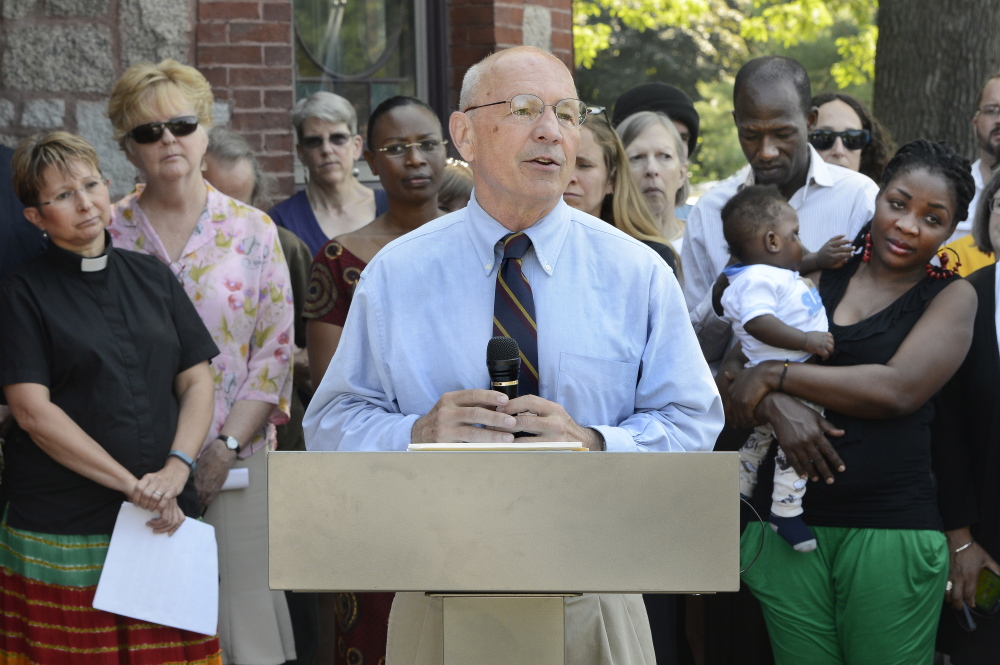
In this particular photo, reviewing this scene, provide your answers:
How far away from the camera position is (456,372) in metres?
2.41

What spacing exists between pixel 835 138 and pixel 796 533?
245cm

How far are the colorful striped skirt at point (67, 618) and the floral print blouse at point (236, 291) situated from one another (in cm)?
72

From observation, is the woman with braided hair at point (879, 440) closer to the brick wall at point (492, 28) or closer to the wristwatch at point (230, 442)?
the wristwatch at point (230, 442)

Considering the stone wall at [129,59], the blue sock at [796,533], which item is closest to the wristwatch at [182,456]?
the blue sock at [796,533]

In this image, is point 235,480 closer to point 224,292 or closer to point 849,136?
point 224,292

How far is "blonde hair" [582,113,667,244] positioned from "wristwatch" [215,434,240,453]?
1.68 m

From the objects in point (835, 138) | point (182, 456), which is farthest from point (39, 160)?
point (835, 138)

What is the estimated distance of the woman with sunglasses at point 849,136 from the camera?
519cm

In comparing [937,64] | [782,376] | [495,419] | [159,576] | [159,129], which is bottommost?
[159,576]

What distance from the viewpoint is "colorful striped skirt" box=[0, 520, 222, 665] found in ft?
11.7

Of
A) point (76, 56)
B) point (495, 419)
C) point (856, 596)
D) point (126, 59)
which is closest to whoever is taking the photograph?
point (495, 419)

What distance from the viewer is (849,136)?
5203mm

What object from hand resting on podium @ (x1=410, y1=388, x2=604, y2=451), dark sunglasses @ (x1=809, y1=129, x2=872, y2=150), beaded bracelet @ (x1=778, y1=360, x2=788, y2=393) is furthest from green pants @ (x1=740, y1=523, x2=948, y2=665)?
dark sunglasses @ (x1=809, y1=129, x2=872, y2=150)

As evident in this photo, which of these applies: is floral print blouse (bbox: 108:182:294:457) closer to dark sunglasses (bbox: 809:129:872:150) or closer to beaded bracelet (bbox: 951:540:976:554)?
beaded bracelet (bbox: 951:540:976:554)
